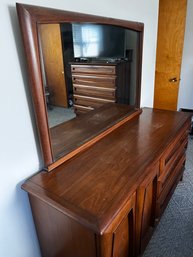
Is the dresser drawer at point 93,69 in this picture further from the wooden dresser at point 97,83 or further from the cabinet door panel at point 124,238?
the cabinet door panel at point 124,238

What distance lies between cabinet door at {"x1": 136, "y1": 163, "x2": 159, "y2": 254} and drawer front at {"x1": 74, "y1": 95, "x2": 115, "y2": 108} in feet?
1.99

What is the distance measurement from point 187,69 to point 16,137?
332 centimetres

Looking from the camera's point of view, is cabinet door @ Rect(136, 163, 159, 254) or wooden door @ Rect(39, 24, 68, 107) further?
cabinet door @ Rect(136, 163, 159, 254)

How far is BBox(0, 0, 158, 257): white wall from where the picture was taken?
812 mm

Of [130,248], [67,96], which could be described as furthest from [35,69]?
[130,248]

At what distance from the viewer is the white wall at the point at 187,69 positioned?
124 inches

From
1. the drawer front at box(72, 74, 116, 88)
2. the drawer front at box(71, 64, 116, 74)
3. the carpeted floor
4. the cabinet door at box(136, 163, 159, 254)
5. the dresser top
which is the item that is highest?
the drawer front at box(71, 64, 116, 74)

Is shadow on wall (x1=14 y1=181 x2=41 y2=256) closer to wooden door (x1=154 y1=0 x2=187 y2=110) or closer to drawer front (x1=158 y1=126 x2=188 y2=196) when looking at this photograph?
drawer front (x1=158 y1=126 x2=188 y2=196)

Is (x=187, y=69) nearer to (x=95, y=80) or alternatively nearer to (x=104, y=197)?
(x=95, y=80)

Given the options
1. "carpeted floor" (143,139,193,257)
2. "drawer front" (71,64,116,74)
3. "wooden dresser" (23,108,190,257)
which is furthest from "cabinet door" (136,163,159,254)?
"drawer front" (71,64,116,74)

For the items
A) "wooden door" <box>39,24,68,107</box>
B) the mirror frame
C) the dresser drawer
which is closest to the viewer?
the mirror frame

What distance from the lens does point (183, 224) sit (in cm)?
165

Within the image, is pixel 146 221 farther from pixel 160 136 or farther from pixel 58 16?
pixel 58 16

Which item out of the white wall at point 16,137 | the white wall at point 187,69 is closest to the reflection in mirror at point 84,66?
the white wall at point 16,137
